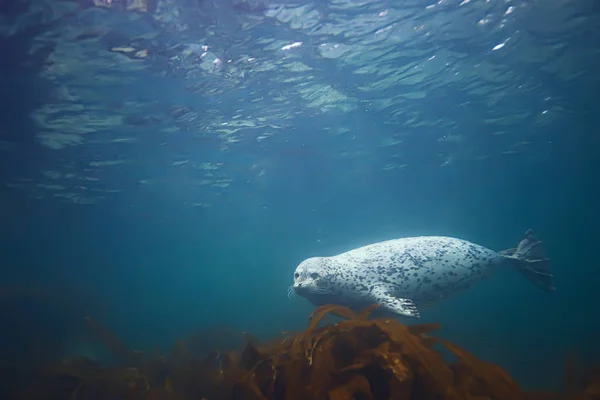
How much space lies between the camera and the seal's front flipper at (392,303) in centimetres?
532

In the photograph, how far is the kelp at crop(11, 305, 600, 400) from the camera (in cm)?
323

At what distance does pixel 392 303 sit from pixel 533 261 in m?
4.29

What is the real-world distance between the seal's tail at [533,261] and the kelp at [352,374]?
3.50 meters

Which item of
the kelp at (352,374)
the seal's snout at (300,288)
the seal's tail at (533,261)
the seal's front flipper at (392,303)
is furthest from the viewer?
the seal's tail at (533,261)

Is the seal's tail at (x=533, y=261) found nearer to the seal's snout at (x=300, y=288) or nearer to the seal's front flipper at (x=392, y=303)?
the seal's front flipper at (x=392, y=303)

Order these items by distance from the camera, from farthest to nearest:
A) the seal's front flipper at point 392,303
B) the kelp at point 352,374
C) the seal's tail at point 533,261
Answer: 1. the seal's tail at point 533,261
2. the seal's front flipper at point 392,303
3. the kelp at point 352,374

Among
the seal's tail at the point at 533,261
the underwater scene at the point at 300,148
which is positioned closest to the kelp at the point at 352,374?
the underwater scene at the point at 300,148

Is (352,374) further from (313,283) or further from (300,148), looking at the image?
(300,148)

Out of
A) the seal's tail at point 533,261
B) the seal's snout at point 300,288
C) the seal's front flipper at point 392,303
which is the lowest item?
the seal's tail at point 533,261

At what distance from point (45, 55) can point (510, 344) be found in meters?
22.5

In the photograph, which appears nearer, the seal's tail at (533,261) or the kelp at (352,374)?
the kelp at (352,374)

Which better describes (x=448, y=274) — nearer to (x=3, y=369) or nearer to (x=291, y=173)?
(x=3, y=369)

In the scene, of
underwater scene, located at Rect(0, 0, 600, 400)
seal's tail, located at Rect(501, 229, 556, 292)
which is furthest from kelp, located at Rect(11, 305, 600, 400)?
seal's tail, located at Rect(501, 229, 556, 292)

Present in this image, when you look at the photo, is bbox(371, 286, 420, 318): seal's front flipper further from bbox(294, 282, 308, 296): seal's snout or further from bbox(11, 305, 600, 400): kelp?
bbox(11, 305, 600, 400): kelp
